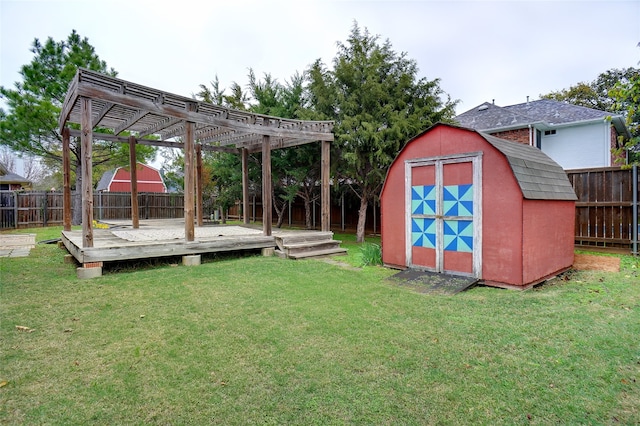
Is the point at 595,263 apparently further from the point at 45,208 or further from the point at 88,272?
the point at 45,208

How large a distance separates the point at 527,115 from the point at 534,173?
405 inches

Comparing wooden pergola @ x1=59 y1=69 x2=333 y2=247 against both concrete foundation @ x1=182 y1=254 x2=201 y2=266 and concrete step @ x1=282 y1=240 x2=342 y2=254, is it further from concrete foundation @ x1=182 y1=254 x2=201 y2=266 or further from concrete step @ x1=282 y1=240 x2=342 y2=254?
concrete step @ x1=282 y1=240 x2=342 y2=254

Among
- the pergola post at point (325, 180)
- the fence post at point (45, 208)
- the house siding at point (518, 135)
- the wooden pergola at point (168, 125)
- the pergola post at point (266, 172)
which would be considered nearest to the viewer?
the wooden pergola at point (168, 125)

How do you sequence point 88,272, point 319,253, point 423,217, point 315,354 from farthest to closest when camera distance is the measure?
point 319,253 < point 423,217 < point 88,272 < point 315,354

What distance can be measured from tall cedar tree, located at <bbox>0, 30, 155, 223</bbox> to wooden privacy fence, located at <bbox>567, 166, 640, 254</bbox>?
17025 mm

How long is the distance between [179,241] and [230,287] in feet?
7.34

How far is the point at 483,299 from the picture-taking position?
4.34 metres

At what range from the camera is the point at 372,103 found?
9.09 m

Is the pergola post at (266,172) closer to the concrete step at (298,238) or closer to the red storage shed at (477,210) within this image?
the concrete step at (298,238)

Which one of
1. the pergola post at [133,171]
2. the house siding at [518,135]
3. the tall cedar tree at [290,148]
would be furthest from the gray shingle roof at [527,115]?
the pergola post at [133,171]

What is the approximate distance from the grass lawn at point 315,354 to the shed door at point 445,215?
72 cm

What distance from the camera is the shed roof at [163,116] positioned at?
5574 millimetres

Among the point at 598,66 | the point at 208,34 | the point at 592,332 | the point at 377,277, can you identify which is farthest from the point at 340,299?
the point at 598,66

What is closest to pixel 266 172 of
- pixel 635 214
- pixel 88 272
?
pixel 88 272
